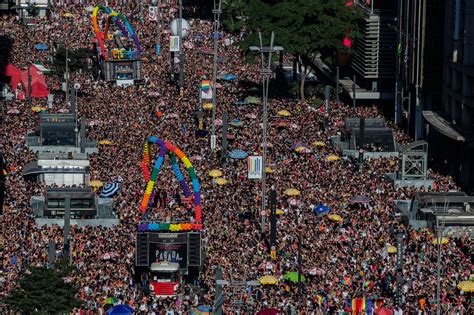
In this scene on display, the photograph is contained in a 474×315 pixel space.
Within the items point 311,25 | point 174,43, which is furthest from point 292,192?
point 174,43

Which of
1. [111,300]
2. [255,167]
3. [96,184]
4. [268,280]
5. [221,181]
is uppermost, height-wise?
[255,167]

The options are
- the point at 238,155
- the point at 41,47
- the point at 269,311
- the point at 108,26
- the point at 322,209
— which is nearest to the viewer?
the point at 269,311

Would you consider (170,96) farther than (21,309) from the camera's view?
Yes

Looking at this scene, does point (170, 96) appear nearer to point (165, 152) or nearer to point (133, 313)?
point (165, 152)

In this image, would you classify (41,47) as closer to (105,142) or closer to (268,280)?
(105,142)

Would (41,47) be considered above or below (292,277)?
above

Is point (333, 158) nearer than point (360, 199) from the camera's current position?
No

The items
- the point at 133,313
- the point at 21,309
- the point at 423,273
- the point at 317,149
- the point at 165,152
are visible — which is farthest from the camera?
the point at 317,149

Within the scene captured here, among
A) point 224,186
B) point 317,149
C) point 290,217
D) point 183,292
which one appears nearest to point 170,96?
point 317,149
